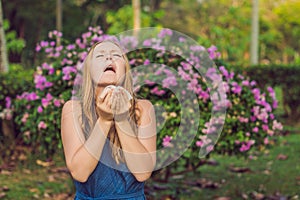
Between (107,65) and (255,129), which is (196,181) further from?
(107,65)

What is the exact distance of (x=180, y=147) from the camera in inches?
173

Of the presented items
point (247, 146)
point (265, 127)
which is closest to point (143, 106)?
point (247, 146)

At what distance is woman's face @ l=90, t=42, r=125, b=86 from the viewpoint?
212 centimetres

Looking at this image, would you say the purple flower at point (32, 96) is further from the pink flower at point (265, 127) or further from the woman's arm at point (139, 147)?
the woman's arm at point (139, 147)

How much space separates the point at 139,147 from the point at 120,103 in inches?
9.4

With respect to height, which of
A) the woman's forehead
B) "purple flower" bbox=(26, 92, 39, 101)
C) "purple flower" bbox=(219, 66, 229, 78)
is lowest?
"purple flower" bbox=(26, 92, 39, 101)

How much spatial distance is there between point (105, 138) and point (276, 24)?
36293 mm

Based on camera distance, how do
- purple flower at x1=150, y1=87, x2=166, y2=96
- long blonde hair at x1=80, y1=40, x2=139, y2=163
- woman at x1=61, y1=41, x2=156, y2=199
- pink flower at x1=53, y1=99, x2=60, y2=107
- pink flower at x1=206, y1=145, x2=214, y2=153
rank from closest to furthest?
woman at x1=61, y1=41, x2=156, y2=199 → long blonde hair at x1=80, y1=40, x2=139, y2=163 → pink flower at x1=206, y1=145, x2=214, y2=153 → purple flower at x1=150, y1=87, x2=166, y2=96 → pink flower at x1=53, y1=99, x2=60, y2=107

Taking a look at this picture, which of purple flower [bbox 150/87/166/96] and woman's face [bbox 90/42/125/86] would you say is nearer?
woman's face [bbox 90/42/125/86]

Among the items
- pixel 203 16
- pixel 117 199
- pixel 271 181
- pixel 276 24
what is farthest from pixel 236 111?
pixel 276 24

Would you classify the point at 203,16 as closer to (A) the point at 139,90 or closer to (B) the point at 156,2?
(B) the point at 156,2

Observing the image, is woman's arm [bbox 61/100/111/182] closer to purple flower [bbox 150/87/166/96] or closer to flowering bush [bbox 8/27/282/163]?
flowering bush [bbox 8/27/282/163]

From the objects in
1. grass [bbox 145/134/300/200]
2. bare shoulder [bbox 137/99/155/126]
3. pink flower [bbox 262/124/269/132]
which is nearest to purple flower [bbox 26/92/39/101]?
grass [bbox 145/134/300/200]

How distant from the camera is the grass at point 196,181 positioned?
5656 mm
